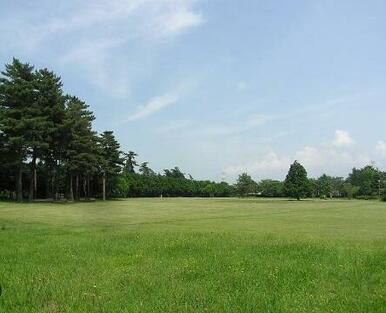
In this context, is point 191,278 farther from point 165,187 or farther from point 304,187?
point 165,187

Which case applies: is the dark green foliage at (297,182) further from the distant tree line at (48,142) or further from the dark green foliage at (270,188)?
the distant tree line at (48,142)

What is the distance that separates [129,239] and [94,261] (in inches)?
218

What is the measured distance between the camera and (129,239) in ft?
62.8

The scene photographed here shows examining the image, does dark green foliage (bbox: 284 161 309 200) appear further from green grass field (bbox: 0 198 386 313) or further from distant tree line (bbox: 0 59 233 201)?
green grass field (bbox: 0 198 386 313)

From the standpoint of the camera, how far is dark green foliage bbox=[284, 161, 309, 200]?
129875 mm

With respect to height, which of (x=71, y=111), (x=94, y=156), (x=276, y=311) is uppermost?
(x=71, y=111)

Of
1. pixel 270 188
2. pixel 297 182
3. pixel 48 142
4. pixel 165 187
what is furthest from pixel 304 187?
pixel 48 142

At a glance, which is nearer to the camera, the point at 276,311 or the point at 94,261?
the point at 276,311

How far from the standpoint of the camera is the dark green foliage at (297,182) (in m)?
Answer: 130

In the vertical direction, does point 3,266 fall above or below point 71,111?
below

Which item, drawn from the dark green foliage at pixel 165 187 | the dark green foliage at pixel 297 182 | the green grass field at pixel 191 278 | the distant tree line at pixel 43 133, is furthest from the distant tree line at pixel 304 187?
the green grass field at pixel 191 278

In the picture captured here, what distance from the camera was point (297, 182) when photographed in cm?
13012

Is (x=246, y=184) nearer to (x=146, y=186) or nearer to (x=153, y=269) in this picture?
(x=146, y=186)

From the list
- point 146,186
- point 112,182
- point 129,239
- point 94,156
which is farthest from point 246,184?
point 129,239
